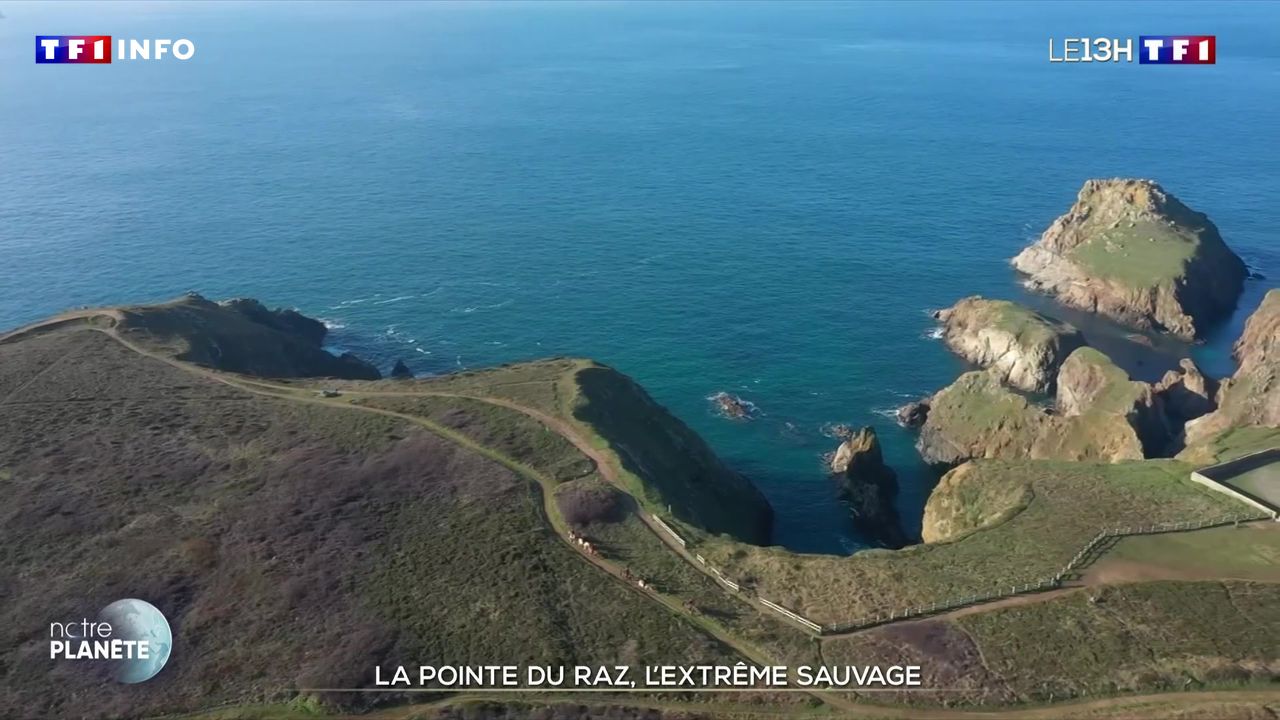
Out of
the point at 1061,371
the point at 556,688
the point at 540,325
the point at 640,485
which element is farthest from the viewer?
the point at 540,325

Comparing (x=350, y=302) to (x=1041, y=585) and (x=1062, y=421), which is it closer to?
(x=1062, y=421)

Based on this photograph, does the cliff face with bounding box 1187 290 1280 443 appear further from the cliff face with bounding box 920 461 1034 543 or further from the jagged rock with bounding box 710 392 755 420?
the jagged rock with bounding box 710 392 755 420

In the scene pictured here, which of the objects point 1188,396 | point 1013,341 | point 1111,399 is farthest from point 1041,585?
point 1013,341

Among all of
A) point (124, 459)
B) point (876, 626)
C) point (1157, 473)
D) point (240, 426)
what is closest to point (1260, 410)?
point (1157, 473)

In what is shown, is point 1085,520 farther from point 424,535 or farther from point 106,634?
point 106,634

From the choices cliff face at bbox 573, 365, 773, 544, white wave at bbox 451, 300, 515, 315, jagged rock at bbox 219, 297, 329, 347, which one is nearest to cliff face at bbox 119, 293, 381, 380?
jagged rock at bbox 219, 297, 329, 347
